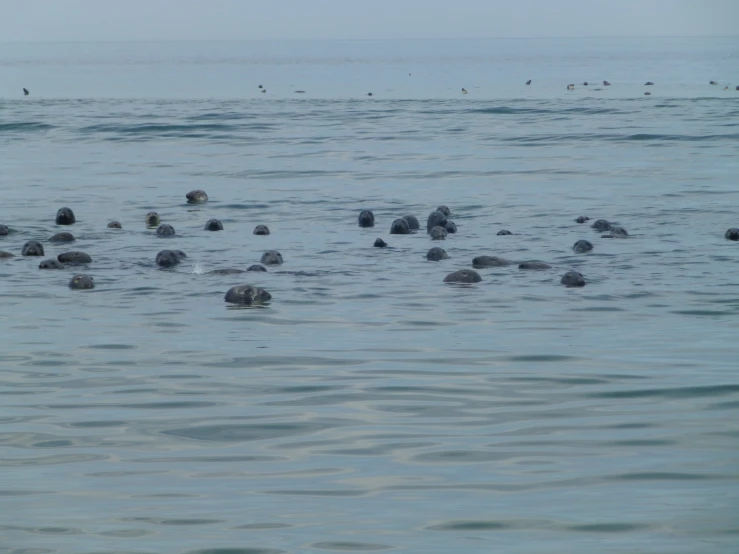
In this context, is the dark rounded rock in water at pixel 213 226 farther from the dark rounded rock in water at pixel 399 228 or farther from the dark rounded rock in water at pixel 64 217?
the dark rounded rock in water at pixel 399 228

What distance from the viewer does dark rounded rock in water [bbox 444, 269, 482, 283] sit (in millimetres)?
18719

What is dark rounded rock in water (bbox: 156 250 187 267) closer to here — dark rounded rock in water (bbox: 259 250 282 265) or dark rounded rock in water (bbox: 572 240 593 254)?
dark rounded rock in water (bbox: 259 250 282 265)

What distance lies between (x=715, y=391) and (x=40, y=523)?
22.8ft

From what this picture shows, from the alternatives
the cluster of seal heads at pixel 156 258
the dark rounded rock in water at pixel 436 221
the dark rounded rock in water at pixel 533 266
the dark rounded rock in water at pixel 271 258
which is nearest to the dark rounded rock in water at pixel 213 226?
the cluster of seal heads at pixel 156 258

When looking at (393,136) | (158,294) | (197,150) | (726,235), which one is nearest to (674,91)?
(393,136)

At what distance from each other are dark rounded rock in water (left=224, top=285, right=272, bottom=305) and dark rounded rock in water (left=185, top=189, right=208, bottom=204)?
43.3 ft

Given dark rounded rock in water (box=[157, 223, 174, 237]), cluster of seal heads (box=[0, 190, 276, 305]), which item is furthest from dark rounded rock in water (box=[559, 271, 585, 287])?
dark rounded rock in water (box=[157, 223, 174, 237])

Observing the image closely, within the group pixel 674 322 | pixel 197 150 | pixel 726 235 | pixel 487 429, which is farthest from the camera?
pixel 197 150

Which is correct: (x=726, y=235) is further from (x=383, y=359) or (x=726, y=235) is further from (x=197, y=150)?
(x=197, y=150)

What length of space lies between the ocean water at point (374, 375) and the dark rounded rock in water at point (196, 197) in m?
0.76

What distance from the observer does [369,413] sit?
11836 mm

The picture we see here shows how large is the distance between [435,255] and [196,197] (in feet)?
35.6

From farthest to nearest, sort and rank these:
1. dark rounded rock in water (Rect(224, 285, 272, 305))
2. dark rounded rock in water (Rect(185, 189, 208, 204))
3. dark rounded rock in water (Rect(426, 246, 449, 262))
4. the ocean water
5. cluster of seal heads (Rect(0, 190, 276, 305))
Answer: dark rounded rock in water (Rect(185, 189, 208, 204))
dark rounded rock in water (Rect(426, 246, 449, 262))
cluster of seal heads (Rect(0, 190, 276, 305))
dark rounded rock in water (Rect(224, 285, 272, 305))
the ocean water

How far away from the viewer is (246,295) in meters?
17.3
